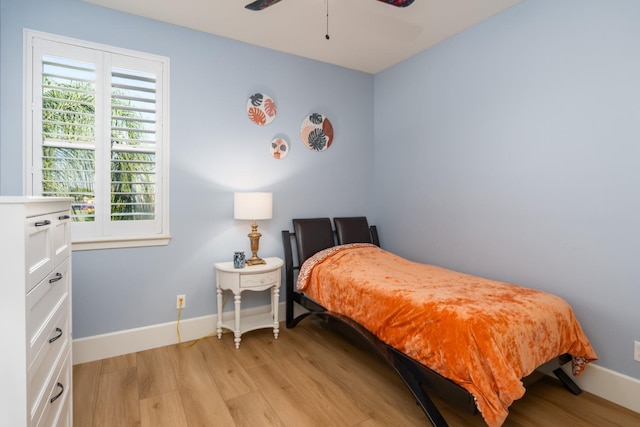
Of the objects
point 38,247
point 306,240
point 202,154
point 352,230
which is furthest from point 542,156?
point 38,247

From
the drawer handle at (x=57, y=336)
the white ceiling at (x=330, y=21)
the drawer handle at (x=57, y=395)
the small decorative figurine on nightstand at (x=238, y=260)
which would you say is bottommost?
the drawer handle at (x=57, y=395)

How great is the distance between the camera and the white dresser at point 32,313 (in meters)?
0.94

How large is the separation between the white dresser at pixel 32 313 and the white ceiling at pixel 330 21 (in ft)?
6.16

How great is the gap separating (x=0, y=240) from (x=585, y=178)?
2.94 metres

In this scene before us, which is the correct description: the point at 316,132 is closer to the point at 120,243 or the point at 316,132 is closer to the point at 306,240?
the point at 306,240

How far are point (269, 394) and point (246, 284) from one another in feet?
3.01

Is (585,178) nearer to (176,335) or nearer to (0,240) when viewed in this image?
(0,240)

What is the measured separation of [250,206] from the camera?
280 cm

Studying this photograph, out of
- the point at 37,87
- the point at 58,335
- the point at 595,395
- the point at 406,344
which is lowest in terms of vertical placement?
the point at 595,395

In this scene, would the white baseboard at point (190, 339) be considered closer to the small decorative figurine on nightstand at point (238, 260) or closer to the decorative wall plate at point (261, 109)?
the small decorative figurine on nightstand at point (238, 260)

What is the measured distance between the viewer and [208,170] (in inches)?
116

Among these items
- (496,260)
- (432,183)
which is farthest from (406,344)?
(432,183)

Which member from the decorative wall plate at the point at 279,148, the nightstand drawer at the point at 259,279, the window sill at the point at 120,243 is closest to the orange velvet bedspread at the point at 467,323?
the nightstand drawer at the point at 259,279

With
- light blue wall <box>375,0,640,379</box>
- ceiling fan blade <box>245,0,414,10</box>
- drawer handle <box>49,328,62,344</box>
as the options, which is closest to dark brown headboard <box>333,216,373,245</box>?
light blue wall <box>375,0,640,379</box>
